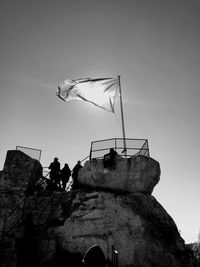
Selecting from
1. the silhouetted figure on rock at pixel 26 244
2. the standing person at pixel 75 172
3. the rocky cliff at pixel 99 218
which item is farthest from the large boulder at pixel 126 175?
the silhouetted figure on rock at pixel 26 244

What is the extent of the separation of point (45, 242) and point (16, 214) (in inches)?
87.5

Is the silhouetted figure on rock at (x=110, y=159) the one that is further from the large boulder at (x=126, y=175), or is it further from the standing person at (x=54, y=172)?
the standing person at (x=54, y=172)

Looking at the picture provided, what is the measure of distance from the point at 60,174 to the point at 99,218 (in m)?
4.47

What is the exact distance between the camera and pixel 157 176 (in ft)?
52.5

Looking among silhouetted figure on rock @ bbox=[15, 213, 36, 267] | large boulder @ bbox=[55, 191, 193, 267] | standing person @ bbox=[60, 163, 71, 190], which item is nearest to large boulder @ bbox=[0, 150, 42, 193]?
standing person @ bbox=[60, 163, 71, 190]

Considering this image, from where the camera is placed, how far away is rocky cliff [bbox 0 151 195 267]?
12367 millimetres

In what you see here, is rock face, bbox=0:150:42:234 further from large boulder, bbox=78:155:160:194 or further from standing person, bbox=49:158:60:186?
large boulder, bbox=78:155:160:194

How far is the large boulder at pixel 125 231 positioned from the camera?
12.3m

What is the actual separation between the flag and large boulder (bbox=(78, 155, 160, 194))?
4.41 metres

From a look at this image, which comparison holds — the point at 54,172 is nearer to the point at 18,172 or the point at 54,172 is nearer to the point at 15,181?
the point at 18,172

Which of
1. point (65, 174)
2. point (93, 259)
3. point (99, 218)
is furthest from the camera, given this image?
point (65, 174)

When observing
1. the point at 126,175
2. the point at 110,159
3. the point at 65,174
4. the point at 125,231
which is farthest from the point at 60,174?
the point at 125,231

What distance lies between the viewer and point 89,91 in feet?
60.7

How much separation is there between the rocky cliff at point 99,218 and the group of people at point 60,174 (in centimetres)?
55
